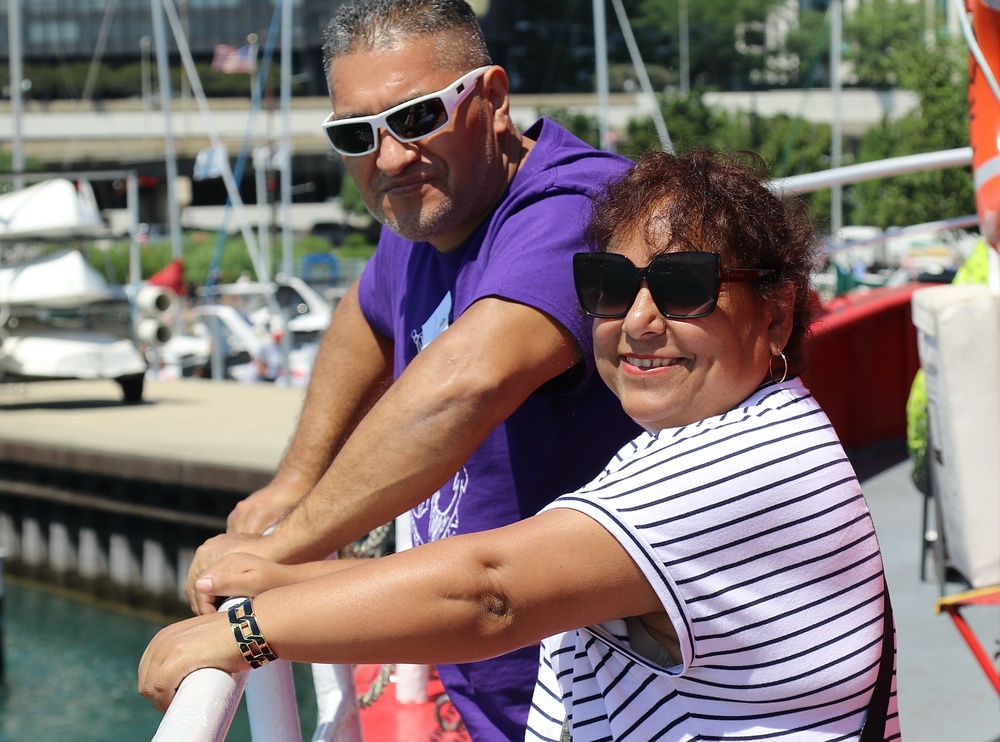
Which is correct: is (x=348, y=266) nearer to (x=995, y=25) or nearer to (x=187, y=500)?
(x=187, y=500)

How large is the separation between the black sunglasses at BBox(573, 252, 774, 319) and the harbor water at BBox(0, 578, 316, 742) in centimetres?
800

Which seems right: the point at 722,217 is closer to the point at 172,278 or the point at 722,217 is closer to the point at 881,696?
the point at 881,696

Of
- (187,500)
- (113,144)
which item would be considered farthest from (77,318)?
(113,144)

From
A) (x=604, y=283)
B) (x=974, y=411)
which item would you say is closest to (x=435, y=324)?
(x=604, y=283)

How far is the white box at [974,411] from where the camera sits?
341 centimetres

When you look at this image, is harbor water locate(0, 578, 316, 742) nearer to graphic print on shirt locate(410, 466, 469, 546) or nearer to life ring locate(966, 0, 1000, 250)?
life ring locate(966, 0, 1000, 250)

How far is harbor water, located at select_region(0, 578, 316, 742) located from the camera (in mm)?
9984

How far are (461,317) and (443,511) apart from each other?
411mm

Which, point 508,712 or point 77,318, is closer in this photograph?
point 508,712

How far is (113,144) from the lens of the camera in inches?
2505

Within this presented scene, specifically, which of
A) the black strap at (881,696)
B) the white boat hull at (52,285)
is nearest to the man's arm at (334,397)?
the black strap at (881,696)

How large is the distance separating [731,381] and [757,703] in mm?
378

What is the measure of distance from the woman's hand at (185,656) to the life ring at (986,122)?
2.48 meters

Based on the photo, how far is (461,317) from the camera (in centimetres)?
190
